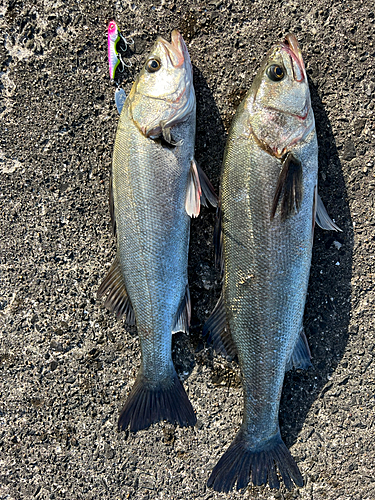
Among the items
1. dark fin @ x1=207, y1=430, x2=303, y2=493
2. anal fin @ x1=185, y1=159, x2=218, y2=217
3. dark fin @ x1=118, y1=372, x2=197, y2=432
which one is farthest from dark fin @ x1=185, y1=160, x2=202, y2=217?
dark fin @ x1=207, y1=430, x2=303, y2=493

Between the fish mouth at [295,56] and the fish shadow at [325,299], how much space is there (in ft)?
0.98

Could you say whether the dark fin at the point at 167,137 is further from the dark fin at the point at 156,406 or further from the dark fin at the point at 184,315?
Answer: the dark fin at the point at 156,406

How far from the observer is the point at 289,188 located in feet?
6.71

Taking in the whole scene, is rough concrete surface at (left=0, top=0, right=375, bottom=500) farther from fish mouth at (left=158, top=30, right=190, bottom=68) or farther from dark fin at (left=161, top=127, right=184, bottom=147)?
dark fin at (left=161, top=127, right=184, bottom=147)

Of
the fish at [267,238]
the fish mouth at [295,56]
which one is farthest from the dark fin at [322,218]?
the fish mouth at [295,56]

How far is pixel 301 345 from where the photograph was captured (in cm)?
228

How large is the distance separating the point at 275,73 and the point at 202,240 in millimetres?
1194

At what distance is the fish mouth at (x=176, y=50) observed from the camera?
2.24 m

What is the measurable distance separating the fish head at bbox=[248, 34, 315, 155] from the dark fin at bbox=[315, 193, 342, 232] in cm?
48

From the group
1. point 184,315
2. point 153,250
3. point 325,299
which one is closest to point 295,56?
point 153,250

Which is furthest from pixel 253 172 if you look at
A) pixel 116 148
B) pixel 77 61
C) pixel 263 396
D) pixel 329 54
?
pixel 77 61

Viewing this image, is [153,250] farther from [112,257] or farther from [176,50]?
[176,50]

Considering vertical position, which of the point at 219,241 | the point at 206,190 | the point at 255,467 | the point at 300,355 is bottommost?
the point at 255,467

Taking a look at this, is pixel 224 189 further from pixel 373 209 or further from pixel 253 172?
pixel 373 209
